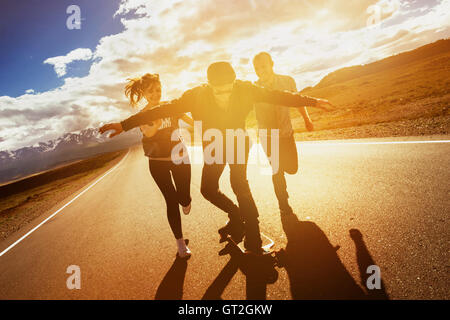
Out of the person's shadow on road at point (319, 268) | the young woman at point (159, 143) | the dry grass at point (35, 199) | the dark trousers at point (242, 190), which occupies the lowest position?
the dry grass at point (35, 199)

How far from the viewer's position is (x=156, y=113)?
2.56 metres

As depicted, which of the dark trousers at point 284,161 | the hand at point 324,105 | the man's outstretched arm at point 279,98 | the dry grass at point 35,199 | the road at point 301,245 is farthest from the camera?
the dry grass at point 35,199

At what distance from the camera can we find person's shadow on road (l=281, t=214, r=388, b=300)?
2174 millimetres

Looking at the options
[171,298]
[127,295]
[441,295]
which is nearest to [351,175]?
[441,295]

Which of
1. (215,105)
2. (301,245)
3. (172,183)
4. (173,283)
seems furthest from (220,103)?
(173,283)

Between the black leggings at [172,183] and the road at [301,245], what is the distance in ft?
2.18

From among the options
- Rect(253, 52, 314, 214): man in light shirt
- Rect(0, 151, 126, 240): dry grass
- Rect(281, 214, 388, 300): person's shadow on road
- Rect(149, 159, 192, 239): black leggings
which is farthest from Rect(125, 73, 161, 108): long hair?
Rect(0, 151, 126, 240): dry grass

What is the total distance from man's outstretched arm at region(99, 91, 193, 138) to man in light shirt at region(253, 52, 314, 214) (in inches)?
65.9

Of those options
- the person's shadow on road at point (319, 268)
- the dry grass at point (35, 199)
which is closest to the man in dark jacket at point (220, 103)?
the person's shadow on road at point (319, 268)

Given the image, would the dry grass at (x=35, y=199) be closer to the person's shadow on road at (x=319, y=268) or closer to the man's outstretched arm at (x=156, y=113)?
the man's outstretched arm at (x=156, y=113)

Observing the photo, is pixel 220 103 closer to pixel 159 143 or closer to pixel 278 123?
pixel 159 143

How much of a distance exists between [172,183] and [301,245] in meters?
1.79

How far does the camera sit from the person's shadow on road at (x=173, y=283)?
263 centimetres
